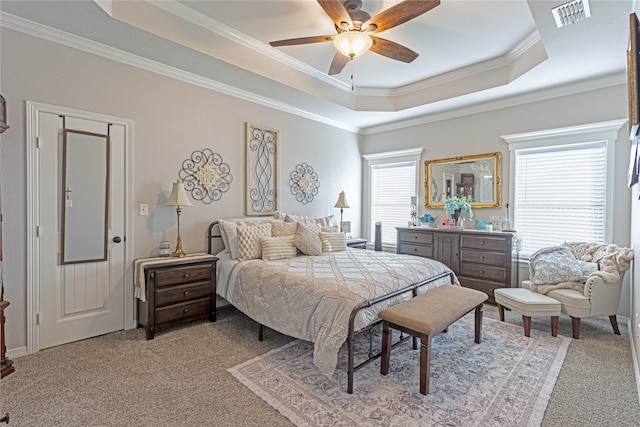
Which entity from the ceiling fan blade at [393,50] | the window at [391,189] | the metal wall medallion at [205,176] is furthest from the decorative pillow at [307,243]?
the window at [391,189]

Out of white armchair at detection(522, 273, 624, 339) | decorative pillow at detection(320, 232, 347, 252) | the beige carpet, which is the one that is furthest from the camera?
decorative pillow at detection(320, 232, 347, 252)

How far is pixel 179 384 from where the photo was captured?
233 cm

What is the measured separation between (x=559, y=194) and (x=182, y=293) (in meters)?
A: 4.99

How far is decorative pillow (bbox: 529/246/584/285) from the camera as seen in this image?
340 cm

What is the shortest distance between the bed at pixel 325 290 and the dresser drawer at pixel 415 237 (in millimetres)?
1417

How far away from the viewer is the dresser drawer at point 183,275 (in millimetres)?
3156

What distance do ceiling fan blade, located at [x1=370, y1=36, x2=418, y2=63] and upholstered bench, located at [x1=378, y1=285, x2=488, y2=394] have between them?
2328 mm

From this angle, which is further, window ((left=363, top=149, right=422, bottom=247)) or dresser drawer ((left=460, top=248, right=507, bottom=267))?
window ((left=363, top=149, right=422, bottom=247))

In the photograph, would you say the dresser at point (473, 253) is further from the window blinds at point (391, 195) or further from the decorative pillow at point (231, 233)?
the decorative pillow at point (231, 233)

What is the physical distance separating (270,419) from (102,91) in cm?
347

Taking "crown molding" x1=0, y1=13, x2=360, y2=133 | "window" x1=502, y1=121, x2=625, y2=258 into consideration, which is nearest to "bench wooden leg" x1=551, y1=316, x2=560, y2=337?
"window" x1=502, y1=121, x2=625, y2=258

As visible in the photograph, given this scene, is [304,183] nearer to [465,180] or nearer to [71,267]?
[465,180]

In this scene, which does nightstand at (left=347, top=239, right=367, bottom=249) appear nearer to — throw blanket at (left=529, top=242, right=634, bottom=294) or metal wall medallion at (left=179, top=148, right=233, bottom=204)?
metal wall medallion at (left=179, top=148, right=233, bottom=204)

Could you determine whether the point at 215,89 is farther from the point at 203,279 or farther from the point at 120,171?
the point at 203,279
